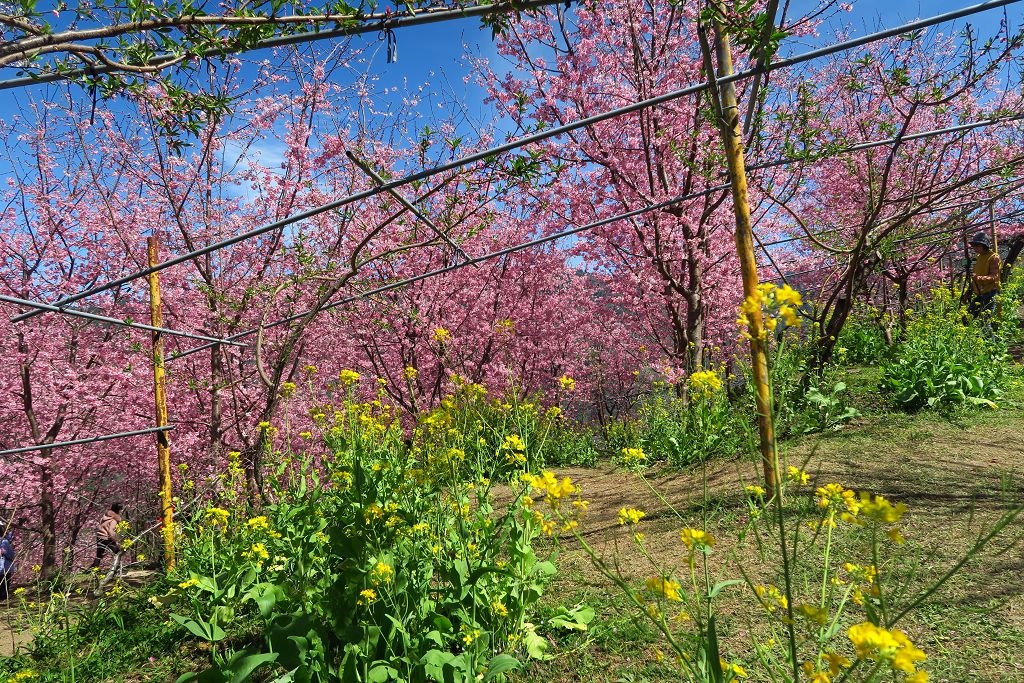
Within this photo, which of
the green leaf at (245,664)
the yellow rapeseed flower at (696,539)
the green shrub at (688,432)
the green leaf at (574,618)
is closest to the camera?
the yellow rapeseed flower at (696,539)

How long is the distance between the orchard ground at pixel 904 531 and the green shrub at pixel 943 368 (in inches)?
9.1

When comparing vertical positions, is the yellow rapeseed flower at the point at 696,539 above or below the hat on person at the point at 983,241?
below

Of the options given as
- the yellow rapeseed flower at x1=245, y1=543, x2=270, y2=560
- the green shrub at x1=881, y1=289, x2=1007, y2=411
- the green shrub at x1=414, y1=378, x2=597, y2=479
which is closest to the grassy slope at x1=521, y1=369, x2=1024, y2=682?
the green shrub at x1=881, y1=289, x2=1007, y2=411

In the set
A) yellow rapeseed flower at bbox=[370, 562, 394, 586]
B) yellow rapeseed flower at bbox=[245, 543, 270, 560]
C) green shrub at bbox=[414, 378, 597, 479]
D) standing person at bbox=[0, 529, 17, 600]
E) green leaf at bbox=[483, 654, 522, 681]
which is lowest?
standing person at bbox=[0, 529, 17, 600]

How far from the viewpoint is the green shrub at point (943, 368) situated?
17.6 ft

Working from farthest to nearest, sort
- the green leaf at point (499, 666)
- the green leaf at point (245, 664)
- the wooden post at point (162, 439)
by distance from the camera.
Answer: the wooden post at point (162, 439), the green leaf at point (499, 666), the green leaf at point (245, 664)

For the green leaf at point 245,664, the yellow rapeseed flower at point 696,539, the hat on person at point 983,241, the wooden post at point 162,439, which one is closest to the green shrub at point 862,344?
the hat on person at point 983,241

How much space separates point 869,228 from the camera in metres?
4.37

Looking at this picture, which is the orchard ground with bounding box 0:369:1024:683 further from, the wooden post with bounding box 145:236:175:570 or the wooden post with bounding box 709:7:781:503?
the wooden post with bounding box 709:7:781:503

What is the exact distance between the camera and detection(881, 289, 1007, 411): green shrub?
5371 millimetres

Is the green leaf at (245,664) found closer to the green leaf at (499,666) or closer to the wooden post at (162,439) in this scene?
the green leaf at (499,666)

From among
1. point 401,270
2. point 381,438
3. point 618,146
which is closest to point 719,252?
point 618,146

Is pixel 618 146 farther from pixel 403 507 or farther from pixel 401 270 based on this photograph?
pixel 403 507

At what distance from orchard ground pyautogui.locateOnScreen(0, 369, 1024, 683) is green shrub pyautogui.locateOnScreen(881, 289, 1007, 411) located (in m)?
0.23
